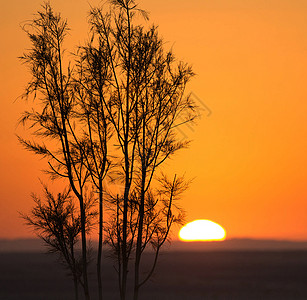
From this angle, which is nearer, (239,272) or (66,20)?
(66,20)

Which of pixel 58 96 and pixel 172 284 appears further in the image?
pixel 172 284

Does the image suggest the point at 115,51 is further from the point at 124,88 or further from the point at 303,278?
the point at 303,278

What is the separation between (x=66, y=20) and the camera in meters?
36.8

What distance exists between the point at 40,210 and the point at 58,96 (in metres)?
5.94

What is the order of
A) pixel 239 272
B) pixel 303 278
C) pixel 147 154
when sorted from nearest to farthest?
pixel 147 154 → pixel 303 278 → pixel 239 272

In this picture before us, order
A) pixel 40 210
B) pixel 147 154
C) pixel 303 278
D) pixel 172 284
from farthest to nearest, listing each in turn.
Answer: pixel 303 278, pixel 172 284, pixel 40 210, pixel 147 154

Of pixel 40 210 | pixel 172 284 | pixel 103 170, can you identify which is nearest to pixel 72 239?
pixel 40 210

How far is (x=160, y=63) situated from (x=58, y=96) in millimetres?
4408

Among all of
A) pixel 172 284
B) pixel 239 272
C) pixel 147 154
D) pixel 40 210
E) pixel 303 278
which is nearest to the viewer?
pixel 147 154

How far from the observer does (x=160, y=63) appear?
3625cm

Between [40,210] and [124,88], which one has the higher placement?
[124,88]


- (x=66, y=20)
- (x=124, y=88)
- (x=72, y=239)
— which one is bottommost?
(x=72, y=239)

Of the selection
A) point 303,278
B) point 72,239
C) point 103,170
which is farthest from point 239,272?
point 103,170

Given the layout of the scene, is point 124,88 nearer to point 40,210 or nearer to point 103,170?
point 103,170
